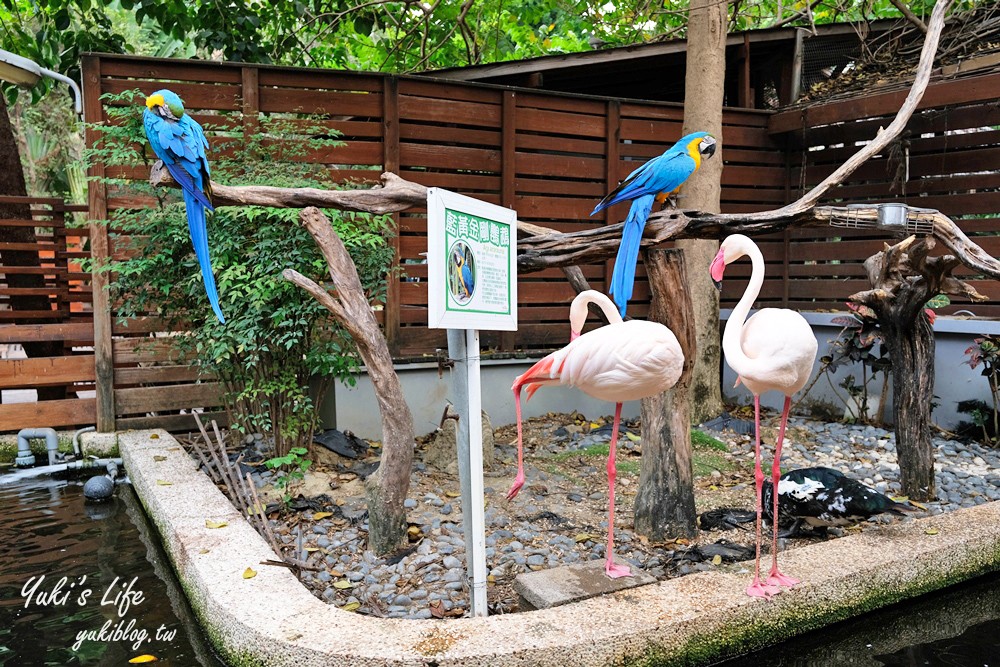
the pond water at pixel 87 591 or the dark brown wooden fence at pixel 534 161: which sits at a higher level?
the dark brown wooden fence at pixel 534 161

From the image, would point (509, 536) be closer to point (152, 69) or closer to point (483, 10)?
point (152, 69)

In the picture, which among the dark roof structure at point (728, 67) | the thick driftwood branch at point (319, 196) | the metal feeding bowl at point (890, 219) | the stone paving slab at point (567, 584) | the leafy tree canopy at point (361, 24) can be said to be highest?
the leafy tree canopy at point (361, 24)

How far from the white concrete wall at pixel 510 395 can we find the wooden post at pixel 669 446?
9.58ft

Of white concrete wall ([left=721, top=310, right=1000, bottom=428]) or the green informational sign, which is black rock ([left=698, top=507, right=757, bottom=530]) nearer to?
the green informational sign

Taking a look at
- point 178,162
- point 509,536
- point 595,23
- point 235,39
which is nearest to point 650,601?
point 509,536

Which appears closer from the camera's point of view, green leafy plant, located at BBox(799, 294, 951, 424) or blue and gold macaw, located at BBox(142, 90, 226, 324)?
blue and gold macaw, located at BBox(142, 90, 226, 324)

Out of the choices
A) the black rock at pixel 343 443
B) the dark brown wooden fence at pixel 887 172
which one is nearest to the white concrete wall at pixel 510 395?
the black rock at pixel 343 443

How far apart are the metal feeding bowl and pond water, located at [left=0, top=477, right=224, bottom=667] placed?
3.94 m

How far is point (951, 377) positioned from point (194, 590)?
22.0 ft

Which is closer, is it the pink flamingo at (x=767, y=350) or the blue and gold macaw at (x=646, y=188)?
the pink flamingo at (x=767, y=350)

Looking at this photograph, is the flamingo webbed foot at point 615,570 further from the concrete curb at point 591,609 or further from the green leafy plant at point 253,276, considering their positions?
→ the green leafy plant at point 253,276

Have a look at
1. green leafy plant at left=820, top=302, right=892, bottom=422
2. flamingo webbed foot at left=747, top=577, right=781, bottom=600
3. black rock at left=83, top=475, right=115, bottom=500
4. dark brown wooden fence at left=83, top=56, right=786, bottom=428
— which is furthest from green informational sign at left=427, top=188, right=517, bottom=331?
green leafy plant at left=820, top=302, right=892, bottom=422

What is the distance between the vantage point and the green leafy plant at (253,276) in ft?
16.8

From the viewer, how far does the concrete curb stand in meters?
2.74
